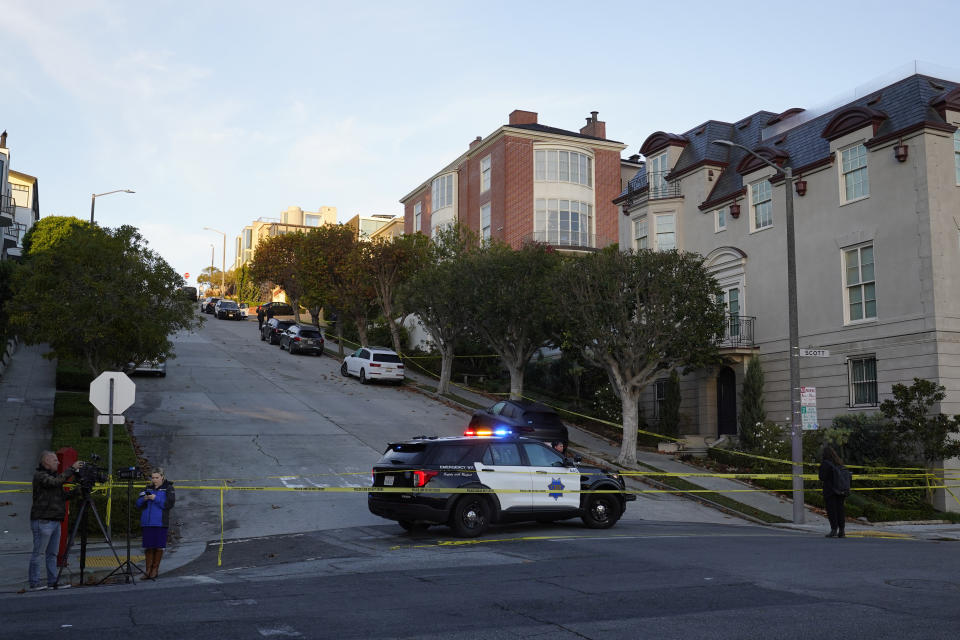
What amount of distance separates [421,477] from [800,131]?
22.2 meters

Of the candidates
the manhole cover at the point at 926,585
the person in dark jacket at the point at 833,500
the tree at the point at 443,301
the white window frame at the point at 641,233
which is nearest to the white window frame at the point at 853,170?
the white window frame at the point at 641,233

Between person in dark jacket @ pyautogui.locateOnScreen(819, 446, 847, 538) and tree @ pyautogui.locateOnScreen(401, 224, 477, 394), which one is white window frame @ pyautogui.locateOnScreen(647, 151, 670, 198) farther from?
person in dark jacket @ pyautogui.locateOnScreen(819, 446, 847, 538)

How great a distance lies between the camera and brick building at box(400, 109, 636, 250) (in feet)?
169

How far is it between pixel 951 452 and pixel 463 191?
39018 millimetres

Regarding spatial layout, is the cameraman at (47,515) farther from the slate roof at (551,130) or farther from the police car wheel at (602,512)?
the slate roof at (551,130)

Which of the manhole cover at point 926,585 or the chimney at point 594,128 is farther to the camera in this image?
the chimney at point 594,128

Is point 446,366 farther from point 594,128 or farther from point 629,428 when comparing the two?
point 594,128

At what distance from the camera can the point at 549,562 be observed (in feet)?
38.9

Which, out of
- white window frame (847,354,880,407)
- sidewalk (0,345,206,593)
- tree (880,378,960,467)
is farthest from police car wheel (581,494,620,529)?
white window frame (847,354,880,407)

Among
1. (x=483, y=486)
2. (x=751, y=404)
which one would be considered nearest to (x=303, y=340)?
(x=751, y=404)

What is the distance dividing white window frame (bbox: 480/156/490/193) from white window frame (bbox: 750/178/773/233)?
2498cm

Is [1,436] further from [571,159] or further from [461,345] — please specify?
[571,159]

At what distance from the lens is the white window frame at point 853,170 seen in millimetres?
27006

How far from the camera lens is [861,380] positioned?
1047 inches
